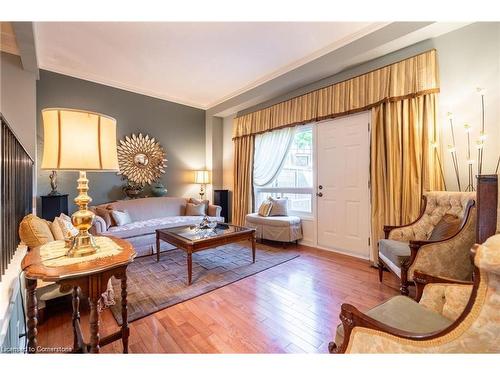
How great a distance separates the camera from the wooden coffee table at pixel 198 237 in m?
2.43

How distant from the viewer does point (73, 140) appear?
3.68 ft

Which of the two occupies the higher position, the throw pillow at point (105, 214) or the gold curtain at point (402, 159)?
the gold curtain at point (402, 159)

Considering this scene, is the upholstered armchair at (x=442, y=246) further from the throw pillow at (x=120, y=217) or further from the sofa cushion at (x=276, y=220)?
the throw pillow at (x=120, y=217)

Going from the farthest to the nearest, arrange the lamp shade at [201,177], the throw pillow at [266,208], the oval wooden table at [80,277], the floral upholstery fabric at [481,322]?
the lamp shade at [201,177] < the throw pillow at [266,208] < the oval wooden table at [80,277] < the floral upholstery fabric at [481,322]

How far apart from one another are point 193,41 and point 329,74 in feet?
6.48

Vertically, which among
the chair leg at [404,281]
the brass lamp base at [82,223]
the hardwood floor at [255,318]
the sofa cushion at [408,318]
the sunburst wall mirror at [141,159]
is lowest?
the hardwood floor at [255,318]

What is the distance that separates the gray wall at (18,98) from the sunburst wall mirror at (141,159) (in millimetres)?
1186

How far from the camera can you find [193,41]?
9.30 ft

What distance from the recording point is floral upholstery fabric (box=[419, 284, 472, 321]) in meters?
1.08

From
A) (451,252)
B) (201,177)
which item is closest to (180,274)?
(451,252)

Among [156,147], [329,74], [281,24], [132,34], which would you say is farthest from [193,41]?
[156,147]

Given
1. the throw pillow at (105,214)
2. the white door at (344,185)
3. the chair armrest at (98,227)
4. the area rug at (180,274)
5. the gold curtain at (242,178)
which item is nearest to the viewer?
the area rug at (180,274)

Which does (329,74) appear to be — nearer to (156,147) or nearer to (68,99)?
(156,147)

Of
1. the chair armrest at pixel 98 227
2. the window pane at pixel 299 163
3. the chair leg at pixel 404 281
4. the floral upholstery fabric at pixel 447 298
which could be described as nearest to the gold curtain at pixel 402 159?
the chair leg at pixel 404 281
